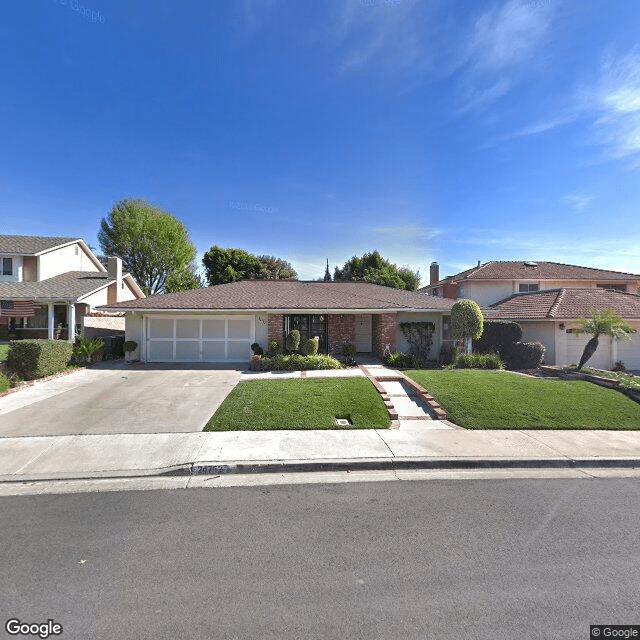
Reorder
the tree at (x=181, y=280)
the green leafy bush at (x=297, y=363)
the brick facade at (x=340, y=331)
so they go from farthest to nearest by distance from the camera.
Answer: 1. the tree at (x=181, y=280)
2. the brick facade at (x=340, y=331)
3. the green leafy bush at (x=297, y=363)

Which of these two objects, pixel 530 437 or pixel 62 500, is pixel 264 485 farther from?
pixel 530 437

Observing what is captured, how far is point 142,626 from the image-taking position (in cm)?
270

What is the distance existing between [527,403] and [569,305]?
420 inches

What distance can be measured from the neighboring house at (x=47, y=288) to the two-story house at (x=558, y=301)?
875 inches

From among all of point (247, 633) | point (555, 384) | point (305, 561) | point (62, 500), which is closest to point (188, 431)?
point (62, 500)

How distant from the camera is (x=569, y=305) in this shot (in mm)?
16984

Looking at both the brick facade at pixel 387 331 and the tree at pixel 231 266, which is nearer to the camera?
the brick facade at pixel 387 331

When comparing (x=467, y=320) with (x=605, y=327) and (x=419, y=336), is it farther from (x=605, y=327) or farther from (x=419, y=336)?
(x=605, y=327)

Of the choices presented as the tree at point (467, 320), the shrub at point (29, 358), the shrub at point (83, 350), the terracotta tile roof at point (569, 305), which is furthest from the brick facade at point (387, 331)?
the shrub at point (29, 358)

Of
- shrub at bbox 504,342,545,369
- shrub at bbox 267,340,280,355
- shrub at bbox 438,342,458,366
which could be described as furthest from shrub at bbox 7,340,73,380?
shrub at bbox 504,342,545,369

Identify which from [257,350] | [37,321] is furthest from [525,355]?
[37,321]

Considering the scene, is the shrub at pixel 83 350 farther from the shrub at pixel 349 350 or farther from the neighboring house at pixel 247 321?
the shrub at pixel 349 350

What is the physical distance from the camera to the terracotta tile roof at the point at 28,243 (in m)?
22.4

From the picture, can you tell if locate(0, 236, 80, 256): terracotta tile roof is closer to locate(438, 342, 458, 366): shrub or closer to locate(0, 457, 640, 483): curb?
locate(0, 457, 640, 483): curb
